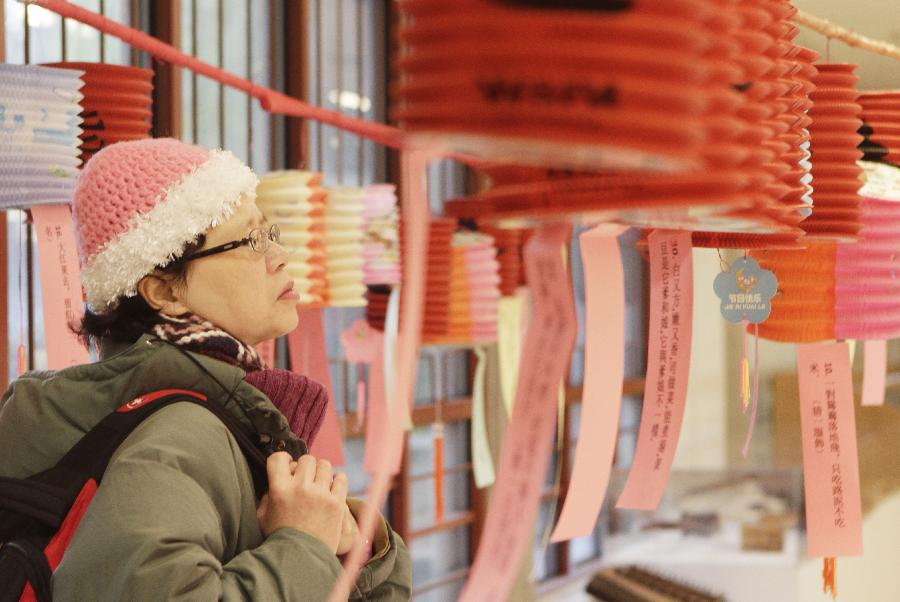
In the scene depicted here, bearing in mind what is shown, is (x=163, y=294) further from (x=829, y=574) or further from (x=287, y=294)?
(x=829, y=574)

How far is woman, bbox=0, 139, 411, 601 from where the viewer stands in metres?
1.28

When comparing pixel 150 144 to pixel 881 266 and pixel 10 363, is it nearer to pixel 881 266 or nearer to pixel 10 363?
pixel 881 266

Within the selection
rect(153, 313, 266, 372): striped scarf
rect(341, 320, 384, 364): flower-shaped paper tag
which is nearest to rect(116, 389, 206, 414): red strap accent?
rect(153, 313, 266, 372): striped scarf

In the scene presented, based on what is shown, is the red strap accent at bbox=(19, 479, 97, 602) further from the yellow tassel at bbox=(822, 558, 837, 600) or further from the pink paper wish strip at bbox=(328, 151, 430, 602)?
the yellow tassel at bbox=(822, 558, 837, 600)

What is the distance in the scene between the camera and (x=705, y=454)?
628 cm

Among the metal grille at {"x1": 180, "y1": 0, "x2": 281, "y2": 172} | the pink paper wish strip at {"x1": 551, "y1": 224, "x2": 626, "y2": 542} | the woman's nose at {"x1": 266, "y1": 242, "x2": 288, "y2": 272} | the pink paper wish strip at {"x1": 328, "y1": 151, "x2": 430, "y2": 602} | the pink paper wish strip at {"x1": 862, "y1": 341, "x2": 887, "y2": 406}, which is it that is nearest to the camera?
the pink paper wish strip at {"x1": 328, "y1": 151, "x2": 430, "y2": 602}

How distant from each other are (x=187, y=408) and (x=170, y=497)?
178mm

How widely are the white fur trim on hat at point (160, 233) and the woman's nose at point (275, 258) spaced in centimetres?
9

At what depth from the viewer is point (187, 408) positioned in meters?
1.45

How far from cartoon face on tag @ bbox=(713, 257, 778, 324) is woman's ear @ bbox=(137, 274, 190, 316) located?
2.70ft

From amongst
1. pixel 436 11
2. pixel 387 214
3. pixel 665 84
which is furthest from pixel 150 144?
pixel 387 214

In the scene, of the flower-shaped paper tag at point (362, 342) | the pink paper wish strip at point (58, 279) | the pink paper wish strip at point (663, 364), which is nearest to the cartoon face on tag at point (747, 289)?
the pink paper wish strip at point (663, 364)

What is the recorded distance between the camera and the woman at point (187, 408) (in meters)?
1.28

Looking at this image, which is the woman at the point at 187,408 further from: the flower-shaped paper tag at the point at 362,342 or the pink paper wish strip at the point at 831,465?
the flower-shaped paper tag at the point at 362,342
